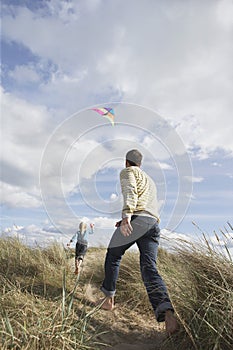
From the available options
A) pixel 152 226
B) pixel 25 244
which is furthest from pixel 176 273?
pixel 25 244

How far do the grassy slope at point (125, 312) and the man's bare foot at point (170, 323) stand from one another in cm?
6

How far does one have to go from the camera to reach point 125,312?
431 cm

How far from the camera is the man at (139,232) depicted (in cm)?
375

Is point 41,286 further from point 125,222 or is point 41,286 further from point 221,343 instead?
point 221,343

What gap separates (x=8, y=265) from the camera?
5.09m

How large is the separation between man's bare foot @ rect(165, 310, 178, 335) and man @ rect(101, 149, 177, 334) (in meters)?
0.15

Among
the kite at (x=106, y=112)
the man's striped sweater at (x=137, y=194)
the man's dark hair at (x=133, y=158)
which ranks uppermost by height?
the kite at (x=106, y=112)

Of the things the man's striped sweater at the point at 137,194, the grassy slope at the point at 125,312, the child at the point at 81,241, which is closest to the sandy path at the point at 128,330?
the grassy slope at the point at 125,312

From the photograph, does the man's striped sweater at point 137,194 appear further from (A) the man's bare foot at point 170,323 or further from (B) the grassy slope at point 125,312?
(A) the man's bare foot at point 170,323

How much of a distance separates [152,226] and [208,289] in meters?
0.97

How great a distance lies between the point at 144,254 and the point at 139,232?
25 centimetres

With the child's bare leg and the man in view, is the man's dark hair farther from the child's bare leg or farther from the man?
the child's bare leg

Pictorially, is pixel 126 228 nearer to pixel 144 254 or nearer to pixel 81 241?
pixel 144 254

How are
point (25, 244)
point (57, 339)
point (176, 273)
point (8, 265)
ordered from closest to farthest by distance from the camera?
point (57, 339), point (176, 273), point (8, 265), point (25, 244)
